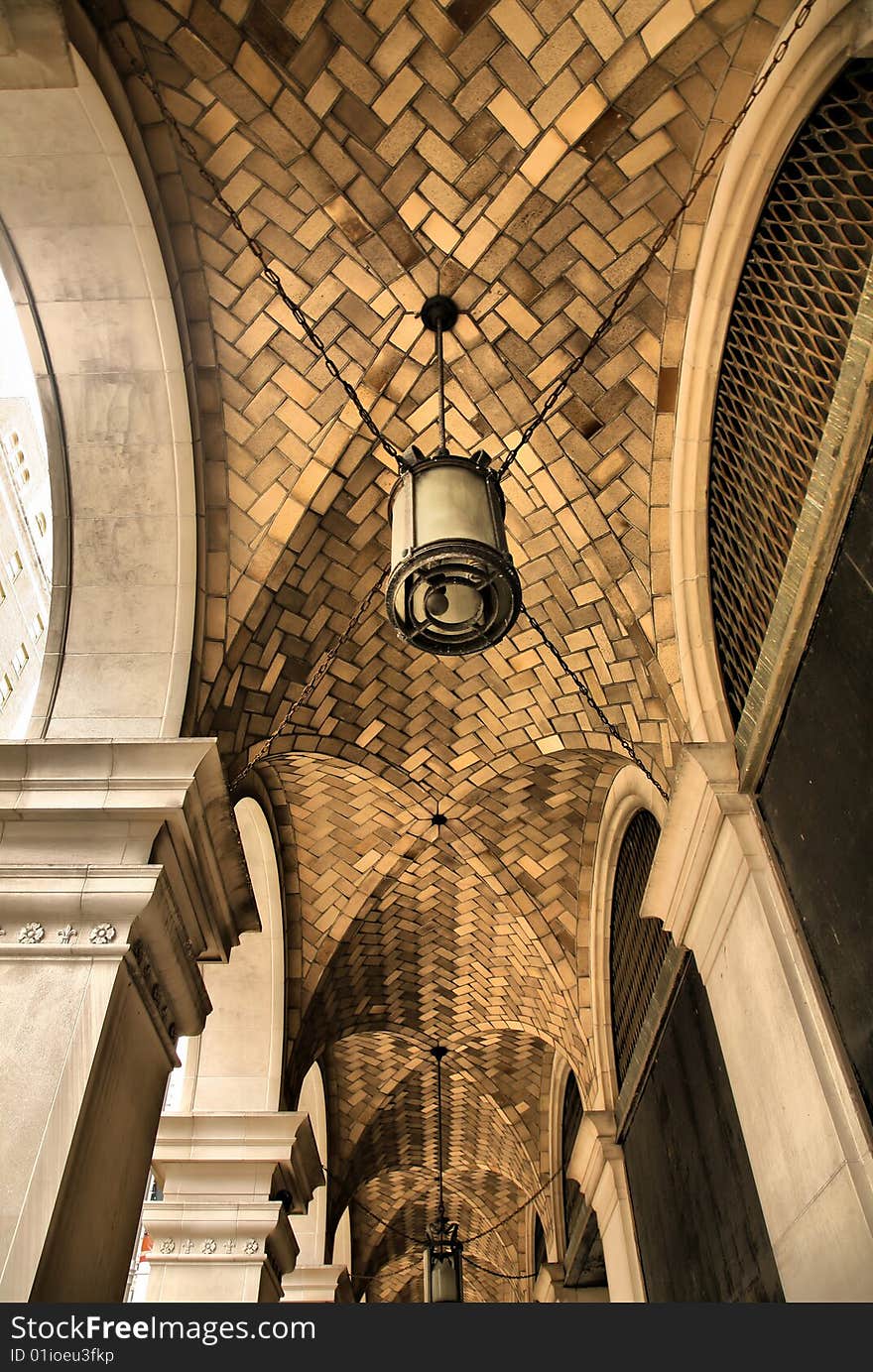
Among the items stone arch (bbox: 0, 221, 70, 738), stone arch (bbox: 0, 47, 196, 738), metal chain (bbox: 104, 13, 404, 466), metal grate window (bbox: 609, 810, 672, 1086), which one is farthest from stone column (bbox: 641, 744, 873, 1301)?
stone arch (bbox: 0, 221, 70, 738)

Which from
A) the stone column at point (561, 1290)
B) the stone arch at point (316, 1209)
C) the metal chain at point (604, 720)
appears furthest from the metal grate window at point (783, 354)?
the stone arch at point (316, 1209)

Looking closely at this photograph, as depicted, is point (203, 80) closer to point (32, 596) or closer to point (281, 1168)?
point (281, 1168)

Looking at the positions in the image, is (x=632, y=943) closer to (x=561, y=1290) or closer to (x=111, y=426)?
(x=111, y=426)

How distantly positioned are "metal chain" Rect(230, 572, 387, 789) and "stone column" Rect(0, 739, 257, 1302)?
1.00m

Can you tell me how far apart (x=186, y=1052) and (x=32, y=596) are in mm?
6844

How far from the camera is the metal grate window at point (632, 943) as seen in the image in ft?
16.5

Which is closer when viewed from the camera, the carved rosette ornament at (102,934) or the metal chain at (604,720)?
the carved rosette ornament at (102,934)

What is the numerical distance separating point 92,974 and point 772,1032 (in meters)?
2.06

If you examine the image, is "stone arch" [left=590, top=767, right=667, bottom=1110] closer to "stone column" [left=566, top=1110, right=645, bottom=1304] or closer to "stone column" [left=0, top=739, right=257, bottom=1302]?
"stone column" [left=566, top=1110, right=645, bottom=1304]

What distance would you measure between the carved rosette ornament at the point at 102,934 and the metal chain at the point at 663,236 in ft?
5.95

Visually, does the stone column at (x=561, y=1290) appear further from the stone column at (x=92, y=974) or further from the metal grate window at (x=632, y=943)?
the stone column at (x=92, y=974)

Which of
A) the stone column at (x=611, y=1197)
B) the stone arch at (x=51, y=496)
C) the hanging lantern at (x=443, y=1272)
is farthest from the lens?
the hanging lantern at (x=443, y=1272)

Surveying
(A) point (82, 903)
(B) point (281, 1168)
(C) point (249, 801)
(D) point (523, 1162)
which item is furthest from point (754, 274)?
(D) point (523, 1162)

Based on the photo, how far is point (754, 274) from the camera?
3.32 meters
